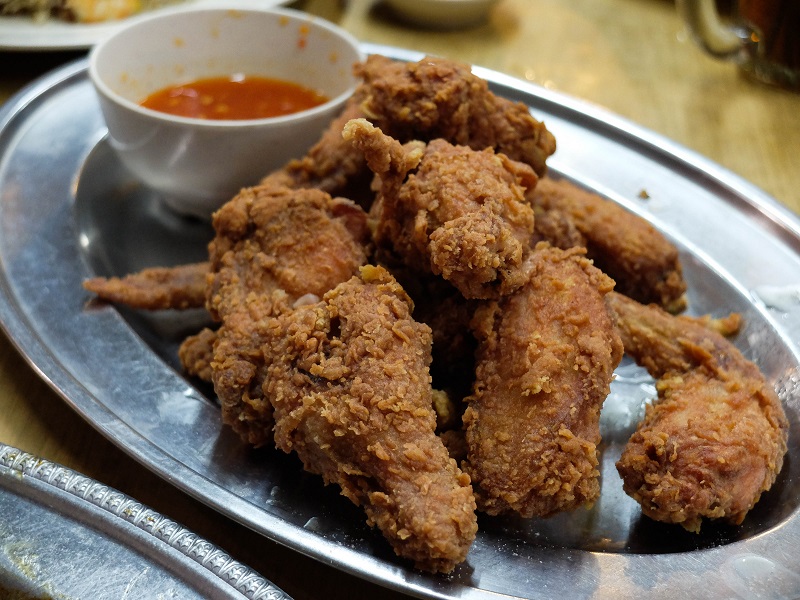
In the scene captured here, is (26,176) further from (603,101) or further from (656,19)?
(656,19)

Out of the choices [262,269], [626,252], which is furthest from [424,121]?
[626,252]

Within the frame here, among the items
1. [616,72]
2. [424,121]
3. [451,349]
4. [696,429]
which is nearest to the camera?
[696,429]

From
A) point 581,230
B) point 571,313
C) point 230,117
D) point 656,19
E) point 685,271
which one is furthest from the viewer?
point 656,19

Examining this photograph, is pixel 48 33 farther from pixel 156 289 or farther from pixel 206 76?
pixel 156 289

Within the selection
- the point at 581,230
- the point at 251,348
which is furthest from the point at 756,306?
the point at 251,348

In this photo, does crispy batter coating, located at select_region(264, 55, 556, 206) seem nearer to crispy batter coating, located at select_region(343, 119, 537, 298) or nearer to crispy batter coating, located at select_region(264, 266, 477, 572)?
crispy batter coating, located at select_region(343, 119, 537, 298)

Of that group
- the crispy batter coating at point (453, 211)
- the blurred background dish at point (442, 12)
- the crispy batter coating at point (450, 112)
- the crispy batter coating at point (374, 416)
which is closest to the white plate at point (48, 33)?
the blurred background dish at point (442, 12)
